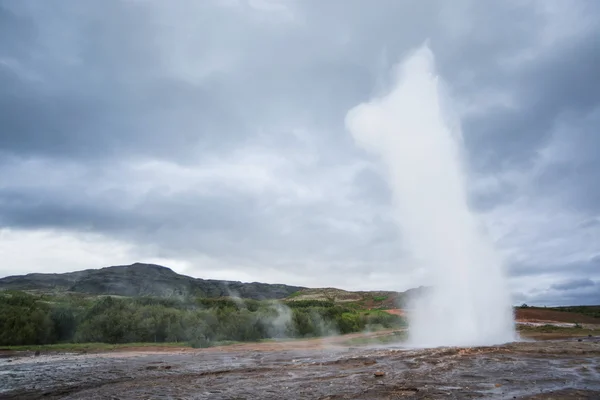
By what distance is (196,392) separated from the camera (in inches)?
535

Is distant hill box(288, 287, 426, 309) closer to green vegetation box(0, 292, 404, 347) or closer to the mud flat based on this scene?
green vegetation box(0, 292, 404, 347)

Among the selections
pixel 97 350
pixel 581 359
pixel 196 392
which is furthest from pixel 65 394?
pixel 581 359

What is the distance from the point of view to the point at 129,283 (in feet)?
378

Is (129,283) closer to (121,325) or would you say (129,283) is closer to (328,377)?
(121,325)

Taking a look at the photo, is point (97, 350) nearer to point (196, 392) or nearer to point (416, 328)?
point (196, 392)

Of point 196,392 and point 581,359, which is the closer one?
point 196,392

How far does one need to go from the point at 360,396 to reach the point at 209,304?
4811cm

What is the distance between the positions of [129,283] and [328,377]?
10955 cm

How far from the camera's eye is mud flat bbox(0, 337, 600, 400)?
12.6 meters

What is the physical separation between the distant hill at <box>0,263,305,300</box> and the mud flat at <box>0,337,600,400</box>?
82.0 meters

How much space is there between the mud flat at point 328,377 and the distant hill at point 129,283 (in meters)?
82.0

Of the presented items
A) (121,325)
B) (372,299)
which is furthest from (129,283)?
(121,325)

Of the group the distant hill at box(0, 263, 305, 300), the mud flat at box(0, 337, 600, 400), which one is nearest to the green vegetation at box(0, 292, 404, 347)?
the mud flat at box(0, 337, 600, 400)

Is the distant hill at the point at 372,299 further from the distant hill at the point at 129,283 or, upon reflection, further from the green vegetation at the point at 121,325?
A: the green vegetation at the point at 121,325
